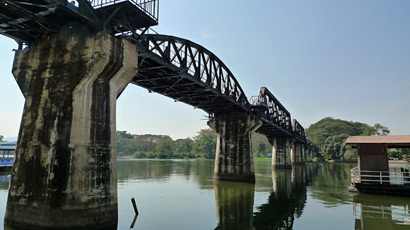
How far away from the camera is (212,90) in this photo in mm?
29953

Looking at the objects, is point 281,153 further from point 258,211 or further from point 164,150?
point 164,150

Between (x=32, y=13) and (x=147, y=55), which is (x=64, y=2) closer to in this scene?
(x=32, y=13)

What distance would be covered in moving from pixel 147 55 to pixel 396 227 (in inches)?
758

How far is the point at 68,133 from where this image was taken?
547 inches

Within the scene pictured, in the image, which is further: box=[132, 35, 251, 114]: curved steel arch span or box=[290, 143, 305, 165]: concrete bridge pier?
box=[290, 143, 305, 165]: concrete bridge pier

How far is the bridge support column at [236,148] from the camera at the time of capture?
40531 mm

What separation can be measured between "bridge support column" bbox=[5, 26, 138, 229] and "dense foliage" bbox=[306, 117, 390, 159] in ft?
376

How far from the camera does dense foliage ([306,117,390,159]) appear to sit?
406ft

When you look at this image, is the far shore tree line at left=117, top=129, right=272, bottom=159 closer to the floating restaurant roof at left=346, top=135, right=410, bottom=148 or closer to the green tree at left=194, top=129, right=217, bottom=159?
the green tree at left=194, top=129, right=217, bottom=159

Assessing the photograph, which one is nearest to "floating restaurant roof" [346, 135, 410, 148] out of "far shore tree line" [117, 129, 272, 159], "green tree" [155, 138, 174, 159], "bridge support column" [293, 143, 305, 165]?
"bridge support column" [293, 143, 305, 165]

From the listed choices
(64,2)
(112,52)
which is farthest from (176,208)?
(64,2)

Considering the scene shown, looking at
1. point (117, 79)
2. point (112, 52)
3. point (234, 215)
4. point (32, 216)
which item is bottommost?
point (234, 215)

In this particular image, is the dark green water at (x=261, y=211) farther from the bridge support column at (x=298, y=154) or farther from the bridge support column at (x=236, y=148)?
the bridge support column at (x=298, y=154)

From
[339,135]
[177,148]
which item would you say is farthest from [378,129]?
[177,148]
